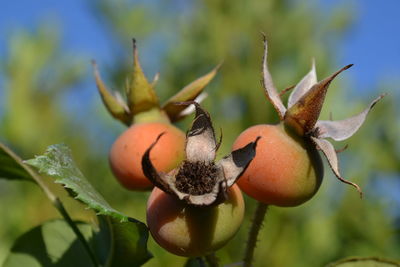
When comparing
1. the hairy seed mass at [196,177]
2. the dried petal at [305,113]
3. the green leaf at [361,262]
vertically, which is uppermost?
the hairy seed mass at [196,177]

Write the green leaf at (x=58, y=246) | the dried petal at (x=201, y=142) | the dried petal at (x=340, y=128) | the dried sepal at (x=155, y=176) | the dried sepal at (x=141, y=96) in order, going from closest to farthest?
the dried sepal at (x=155, y=176) < the dried petal at (x=201, y=142) < the dried petal at (x=340, y=128) < the green leaf at (x=58, y=246) < the dried sepal at (x=141, y=96)

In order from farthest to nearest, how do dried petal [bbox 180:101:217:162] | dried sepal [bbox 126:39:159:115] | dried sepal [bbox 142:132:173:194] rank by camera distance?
1. dried sepal [bbox 126:39:159:115]
2. dried petal [bbox 180:101:217:162]
3. dried sepal [bbox 142:132:173:194]

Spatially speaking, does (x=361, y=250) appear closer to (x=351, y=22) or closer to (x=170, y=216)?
(x=170, y=216)

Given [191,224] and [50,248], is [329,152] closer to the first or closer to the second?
[191,224]

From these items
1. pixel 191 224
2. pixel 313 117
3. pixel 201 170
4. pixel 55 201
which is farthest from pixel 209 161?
pixel 55 201

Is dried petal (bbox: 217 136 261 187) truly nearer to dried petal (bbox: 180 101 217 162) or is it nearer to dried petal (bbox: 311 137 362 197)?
dried petal (bbox: 180 101 217 162)

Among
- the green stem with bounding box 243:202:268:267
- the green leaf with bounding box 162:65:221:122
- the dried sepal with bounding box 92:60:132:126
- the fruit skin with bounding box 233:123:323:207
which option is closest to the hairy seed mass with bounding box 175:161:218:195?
the fruit skin with bounding box 233:123:323:207

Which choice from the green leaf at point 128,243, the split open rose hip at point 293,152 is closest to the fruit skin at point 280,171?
the split open rose hip at point 293,152

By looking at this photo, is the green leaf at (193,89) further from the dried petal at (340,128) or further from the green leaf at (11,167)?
the green leaf at (11,167)
